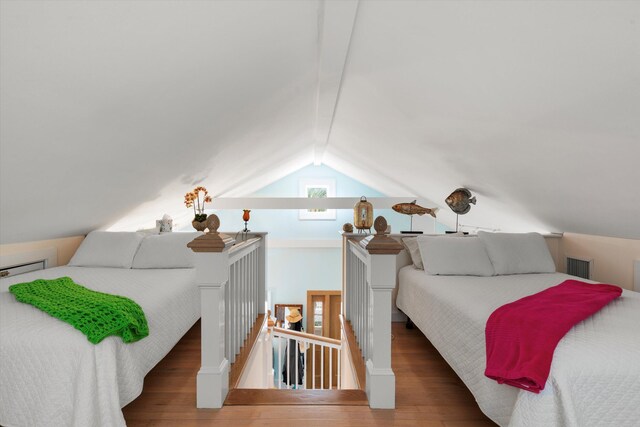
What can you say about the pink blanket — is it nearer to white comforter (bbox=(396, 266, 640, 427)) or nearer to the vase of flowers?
white comforter (bbox=(396, 266, 640, 427))

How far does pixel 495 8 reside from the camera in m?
1.31

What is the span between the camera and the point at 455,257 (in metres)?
2.77

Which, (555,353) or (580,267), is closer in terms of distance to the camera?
(555,353)

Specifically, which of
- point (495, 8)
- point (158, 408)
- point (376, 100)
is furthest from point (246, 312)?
point (495, 8)

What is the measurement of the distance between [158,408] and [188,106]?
1.63 meters

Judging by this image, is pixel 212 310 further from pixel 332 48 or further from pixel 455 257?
pixel 455 257

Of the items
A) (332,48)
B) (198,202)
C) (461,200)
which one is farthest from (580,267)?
(198,202)

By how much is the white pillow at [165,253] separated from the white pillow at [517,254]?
7.93 feet

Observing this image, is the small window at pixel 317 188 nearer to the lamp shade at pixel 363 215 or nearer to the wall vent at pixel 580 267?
the lamp shade at pixel 363 215

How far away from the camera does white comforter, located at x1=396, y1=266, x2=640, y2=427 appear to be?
1203mm

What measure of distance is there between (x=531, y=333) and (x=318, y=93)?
2210 millimetres

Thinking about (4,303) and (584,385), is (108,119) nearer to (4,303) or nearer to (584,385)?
(4,303)

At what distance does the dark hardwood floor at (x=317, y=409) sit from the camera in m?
1.63

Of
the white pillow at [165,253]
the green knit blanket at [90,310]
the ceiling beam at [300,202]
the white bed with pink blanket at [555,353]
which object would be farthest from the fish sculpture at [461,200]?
the green knit blanket at [90,310]
